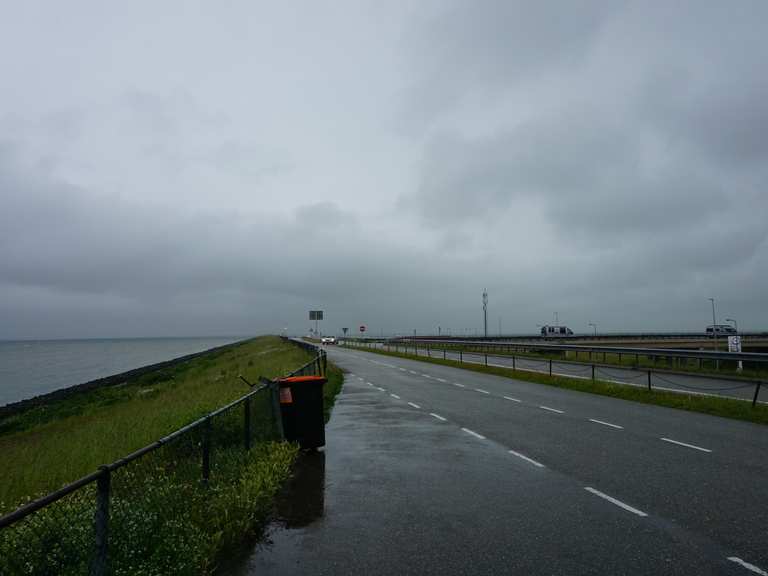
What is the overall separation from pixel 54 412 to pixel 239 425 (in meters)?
27.6

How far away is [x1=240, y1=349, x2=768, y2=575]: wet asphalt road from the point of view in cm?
527

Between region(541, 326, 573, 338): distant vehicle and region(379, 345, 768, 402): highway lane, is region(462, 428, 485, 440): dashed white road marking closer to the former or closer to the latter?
region(379, 345, 768, 402): highway lane

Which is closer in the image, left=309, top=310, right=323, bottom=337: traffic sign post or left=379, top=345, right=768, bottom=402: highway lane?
left=379, top=345, right=768, bottom=402: highway lane

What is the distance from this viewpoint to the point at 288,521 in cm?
662

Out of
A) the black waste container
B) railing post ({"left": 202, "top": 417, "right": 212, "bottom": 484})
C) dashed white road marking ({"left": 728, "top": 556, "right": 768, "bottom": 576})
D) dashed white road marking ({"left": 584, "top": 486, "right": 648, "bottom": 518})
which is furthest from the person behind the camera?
the black waste container

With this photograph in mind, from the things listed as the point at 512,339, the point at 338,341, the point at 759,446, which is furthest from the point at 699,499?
the point at 338,341

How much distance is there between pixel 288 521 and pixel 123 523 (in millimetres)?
2158

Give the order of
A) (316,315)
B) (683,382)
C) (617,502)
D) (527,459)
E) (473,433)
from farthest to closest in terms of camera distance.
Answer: (316,315)
(683,382)
(473,433)
(527,459)
(617,502)

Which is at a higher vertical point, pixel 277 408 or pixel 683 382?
pixel 277 408

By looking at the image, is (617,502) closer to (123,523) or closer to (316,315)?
(123,523)

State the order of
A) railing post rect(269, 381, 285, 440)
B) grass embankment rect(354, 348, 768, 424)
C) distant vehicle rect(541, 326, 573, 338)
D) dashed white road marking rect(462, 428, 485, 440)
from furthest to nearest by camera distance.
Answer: distant vehicle rect(541, 326, 573, 338) → grass embankment rect(354, 348, 768, 424) → dashed white road marking rect(462, 428, 485, 440) → railing post rect(269, 381, 285, 440)

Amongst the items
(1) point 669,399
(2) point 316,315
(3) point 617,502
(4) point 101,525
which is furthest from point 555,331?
(4) point 101,525

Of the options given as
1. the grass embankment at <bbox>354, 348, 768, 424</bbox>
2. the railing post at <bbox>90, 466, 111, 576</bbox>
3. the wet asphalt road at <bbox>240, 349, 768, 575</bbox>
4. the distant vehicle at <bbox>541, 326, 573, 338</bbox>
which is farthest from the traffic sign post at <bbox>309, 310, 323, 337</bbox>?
the distant vehicle at <bbox>541, 326, 573, 338</bbox>

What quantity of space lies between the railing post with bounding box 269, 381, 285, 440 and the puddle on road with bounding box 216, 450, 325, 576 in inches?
38.7
